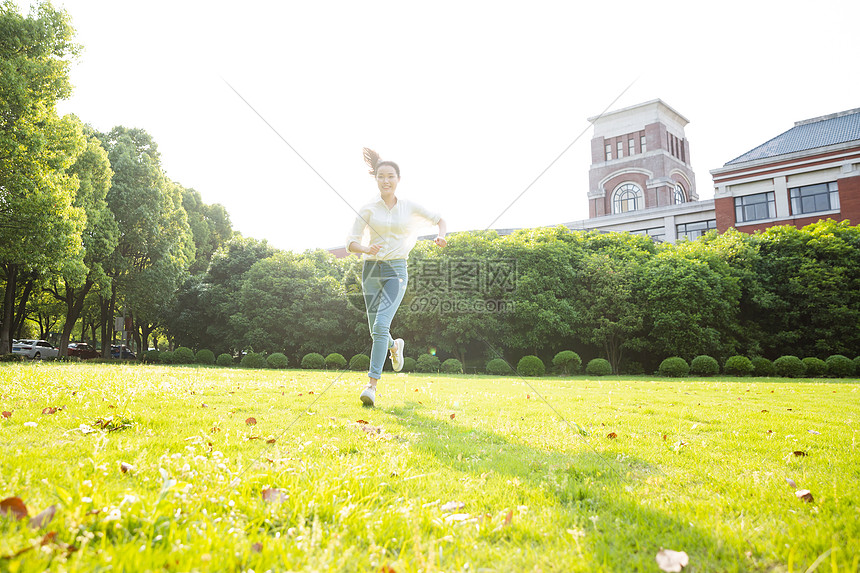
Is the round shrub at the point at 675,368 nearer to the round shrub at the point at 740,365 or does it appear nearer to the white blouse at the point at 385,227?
the round shrub at the point at 740,365

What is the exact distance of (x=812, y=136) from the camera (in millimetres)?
37406

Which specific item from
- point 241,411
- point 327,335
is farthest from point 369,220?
point 327,335

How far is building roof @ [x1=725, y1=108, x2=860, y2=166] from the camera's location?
36062mm

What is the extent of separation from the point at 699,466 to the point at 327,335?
2358cm

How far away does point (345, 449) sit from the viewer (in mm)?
2971

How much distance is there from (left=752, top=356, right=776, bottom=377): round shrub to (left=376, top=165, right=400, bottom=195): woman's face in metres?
18.6

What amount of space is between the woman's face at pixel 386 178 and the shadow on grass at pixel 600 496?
3.02 metres

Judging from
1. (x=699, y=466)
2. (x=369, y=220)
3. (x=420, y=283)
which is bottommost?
(x=699, y=466)

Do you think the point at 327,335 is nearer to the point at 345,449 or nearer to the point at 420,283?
the point at 420,283

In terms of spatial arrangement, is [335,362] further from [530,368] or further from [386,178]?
[386,178]

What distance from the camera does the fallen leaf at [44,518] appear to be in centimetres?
151

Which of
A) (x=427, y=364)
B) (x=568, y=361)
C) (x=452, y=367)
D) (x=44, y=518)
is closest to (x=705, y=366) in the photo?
(x=568, y=361)

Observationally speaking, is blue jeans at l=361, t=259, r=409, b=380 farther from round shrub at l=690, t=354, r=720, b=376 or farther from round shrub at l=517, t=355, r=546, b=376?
round shrub at l=690, t=354, r=720, b=376

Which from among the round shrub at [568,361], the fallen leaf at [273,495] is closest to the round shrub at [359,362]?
the round shrub at [568,361]
